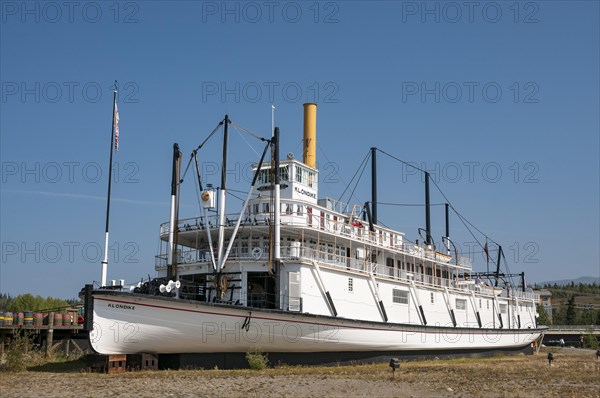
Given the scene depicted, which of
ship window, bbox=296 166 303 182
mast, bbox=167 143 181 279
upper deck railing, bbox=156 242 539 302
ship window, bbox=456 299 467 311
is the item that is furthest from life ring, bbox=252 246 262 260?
ship window, bbox=456 299 467 311

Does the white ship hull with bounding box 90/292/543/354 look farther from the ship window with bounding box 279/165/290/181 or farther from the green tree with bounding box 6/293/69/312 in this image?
the green tree with bounding box 6/293/69/312

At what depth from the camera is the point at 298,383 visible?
20438mm

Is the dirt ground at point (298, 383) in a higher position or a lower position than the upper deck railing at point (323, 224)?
lower

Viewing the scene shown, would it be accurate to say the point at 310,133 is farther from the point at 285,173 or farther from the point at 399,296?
the point at 399,296

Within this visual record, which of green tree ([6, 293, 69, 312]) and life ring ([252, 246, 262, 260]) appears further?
green tree ([6, 293, 69, 312])

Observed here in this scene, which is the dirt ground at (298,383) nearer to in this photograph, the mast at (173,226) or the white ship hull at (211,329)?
the white ship hull at (211,329)

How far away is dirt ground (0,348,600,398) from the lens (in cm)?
1798

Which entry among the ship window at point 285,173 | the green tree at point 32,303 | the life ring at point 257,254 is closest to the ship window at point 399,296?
the ship window at point 285,173

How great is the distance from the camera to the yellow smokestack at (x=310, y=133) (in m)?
35.4

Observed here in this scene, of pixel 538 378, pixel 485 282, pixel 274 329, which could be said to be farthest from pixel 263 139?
pixel 485 282

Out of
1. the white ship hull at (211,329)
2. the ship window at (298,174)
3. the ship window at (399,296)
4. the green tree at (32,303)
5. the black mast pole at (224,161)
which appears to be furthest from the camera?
the green tree at (32,303)

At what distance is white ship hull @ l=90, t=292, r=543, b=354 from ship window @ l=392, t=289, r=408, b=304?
8.13 ft

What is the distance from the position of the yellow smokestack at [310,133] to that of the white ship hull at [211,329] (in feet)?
32.7

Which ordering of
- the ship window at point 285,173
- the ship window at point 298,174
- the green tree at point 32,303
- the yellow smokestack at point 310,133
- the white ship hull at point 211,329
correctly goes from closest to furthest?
1. the white ship hull at point 211,329
2. the ship window at point 285,173
3. the ship window at point 298,174
4. the yellow smokestack at point 310,133
5. the green tree at point 32,303
